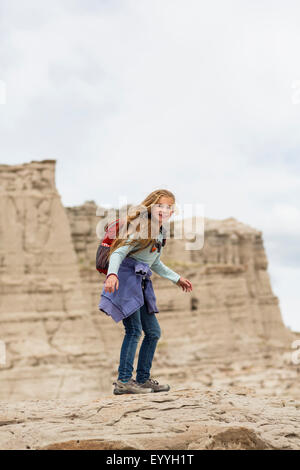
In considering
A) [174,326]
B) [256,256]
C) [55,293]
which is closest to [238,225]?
[256,256]

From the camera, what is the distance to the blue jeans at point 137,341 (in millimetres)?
8062

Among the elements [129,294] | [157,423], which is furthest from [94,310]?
[157,423]

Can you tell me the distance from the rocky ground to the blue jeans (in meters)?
0.44

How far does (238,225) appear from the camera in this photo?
47906 millimetres

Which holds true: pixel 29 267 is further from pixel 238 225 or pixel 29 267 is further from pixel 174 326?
pixel 238 225

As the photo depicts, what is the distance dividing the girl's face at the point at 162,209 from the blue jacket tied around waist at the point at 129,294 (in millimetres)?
574

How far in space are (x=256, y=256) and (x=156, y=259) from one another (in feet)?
128

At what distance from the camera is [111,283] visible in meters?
7.47

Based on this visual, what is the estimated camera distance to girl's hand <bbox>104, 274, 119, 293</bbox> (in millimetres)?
7457

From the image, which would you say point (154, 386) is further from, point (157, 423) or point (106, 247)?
point (106, 247)

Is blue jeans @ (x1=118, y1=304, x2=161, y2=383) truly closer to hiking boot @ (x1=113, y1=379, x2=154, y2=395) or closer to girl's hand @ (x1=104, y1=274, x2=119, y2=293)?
hiking boot @ (x1=113, y1=379, x2=154, y2=395)

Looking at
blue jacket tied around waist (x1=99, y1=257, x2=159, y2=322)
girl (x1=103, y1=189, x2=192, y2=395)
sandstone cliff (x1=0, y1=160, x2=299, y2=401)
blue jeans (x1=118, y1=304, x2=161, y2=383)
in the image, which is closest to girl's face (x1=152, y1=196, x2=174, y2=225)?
girl (x1=103, y1=189, x2=192, y2=395)

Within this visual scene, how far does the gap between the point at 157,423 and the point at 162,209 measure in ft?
8.21
